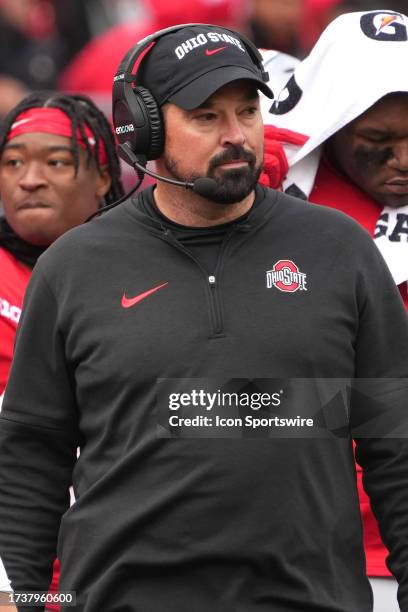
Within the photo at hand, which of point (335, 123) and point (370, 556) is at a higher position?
point (335, 123)

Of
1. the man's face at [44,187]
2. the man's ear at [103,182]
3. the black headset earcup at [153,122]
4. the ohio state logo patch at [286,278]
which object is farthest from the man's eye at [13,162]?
the ohio state logo patch at [286,278]

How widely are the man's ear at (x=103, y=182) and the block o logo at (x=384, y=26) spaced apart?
1016 mm

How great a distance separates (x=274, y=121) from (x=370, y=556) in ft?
4.00

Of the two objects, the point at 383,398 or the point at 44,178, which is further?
the point at 44,178

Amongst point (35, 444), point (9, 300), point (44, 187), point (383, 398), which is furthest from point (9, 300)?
point (383, 398)

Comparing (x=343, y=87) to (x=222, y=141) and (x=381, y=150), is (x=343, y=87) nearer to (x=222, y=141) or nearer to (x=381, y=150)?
(x=381, y=150)

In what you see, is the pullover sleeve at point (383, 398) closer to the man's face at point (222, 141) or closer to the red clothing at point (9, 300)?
the man's face at point (222, 141)

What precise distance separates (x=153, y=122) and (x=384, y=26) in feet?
3.25

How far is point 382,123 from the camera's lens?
378 cm

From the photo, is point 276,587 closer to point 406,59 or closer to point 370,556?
point 370,556

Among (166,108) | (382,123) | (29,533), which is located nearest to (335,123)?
(382,123)

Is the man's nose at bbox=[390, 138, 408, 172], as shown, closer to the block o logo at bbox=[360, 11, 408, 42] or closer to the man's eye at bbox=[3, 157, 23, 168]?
the block o logo at bbox=[360, 11, 408, 42]

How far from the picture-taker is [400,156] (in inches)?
148

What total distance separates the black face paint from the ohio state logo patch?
0.81 metres
